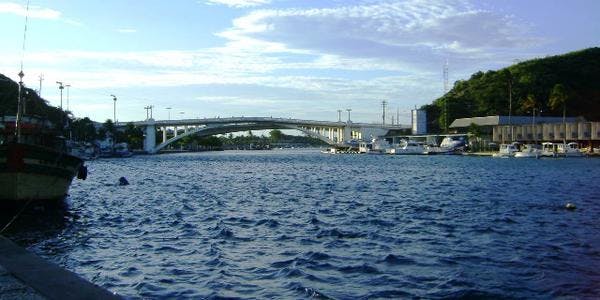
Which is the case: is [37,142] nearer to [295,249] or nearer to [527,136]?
[295,249]

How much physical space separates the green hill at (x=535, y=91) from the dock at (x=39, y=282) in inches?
6587

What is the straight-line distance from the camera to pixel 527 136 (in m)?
132

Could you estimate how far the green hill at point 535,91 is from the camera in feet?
566

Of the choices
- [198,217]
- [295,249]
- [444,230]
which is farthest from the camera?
[198,217]

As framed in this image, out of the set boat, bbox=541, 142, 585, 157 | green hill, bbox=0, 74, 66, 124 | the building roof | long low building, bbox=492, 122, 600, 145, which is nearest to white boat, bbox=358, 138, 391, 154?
the building roof

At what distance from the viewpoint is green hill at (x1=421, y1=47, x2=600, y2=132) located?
17238 cm

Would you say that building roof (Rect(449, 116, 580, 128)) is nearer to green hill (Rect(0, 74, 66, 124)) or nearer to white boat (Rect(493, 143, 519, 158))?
white boat (Rect(493, 143, 519, 158))

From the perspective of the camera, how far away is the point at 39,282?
921cm

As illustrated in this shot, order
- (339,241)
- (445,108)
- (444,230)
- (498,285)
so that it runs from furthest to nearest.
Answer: (445,108) < (444,230) < (339,241) < (498,285)

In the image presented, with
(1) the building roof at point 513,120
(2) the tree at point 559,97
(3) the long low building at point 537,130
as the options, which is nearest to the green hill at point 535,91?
(2) the tree at point 559,97

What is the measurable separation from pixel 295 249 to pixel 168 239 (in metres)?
4.86

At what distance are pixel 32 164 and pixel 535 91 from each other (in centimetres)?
17154

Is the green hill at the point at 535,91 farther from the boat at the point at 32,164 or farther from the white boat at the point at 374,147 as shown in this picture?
the boat at the point at 32,164

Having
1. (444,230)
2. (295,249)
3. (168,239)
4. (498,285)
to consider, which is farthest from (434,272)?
(168,239)
